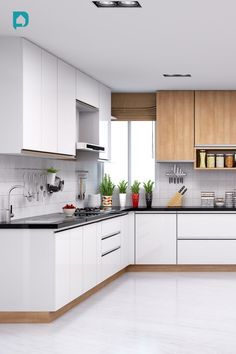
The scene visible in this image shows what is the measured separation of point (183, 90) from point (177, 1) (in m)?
4.42

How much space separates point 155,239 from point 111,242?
3.88 ft

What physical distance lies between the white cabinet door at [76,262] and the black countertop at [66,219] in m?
0.10

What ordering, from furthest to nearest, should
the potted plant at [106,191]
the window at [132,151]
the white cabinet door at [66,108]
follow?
the window at [132,151] → the potted plant at [106,191] → the white cabinet door at [66,108]

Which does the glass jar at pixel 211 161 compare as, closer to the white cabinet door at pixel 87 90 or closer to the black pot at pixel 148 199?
the black pot at pixel 148 199

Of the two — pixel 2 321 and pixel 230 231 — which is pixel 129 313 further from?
pixel 230 231

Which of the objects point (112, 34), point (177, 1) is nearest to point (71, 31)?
point (112, 34)

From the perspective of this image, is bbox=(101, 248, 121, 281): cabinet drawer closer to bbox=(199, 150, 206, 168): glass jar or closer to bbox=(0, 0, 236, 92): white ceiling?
bbox=(199, 150, 206, 168): glass jar

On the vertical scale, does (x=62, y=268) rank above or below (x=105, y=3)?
below

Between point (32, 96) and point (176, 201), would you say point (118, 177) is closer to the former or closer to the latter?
point (176, 201)

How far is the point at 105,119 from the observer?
833 cm

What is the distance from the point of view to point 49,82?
19.9ft

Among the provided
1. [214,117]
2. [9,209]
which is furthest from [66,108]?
[214,117]

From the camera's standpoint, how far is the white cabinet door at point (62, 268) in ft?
17.7

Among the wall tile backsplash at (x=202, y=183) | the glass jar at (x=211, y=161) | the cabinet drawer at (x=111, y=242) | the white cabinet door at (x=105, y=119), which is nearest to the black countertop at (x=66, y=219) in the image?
the cabinet drawer at (x=111, y=242)
